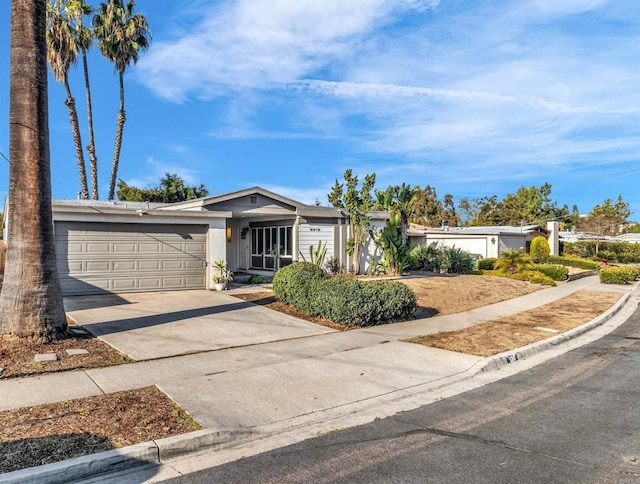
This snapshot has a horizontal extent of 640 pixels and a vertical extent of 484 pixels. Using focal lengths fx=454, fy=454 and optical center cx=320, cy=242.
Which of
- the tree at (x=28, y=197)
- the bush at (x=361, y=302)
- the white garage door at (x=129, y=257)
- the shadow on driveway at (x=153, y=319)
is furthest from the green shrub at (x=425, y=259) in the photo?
the tree at (x=28, y=197)

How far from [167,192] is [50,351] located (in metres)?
35.1

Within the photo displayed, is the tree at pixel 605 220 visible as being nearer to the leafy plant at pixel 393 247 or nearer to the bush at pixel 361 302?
the leafy plant at pixel 393 247

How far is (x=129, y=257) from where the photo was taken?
14.9m

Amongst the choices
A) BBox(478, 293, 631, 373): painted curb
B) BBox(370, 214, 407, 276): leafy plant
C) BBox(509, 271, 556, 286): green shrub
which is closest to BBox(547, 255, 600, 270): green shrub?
BBox(509, 271, 556, 286): green shrub

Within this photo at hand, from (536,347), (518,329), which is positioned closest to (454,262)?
(518,329)

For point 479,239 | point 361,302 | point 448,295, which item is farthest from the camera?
point 479,239

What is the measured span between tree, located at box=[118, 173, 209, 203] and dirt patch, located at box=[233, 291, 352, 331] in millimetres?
26813

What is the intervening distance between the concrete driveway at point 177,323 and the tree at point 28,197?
1.35m

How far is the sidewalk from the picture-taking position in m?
5.20

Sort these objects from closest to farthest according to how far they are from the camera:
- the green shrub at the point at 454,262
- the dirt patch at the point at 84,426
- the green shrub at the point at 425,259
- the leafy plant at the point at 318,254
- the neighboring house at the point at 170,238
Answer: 1. the dirt patch at the point at 84,426
2. the neighboring house at the point at 170,238
3. the leafy plant at the point at 318,254
4. the green shrub at the point at 454,262
5. the green shrub at the point at 425,259

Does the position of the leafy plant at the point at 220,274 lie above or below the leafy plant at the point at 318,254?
below

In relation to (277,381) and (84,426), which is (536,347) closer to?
(277,381)

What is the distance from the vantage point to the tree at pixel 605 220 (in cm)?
4459

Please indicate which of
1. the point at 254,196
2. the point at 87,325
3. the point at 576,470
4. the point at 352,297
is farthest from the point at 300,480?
the point at 254,196
